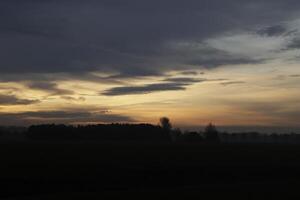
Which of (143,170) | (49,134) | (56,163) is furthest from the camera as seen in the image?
(49,134)

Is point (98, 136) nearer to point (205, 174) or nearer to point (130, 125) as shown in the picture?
point (130, 125)

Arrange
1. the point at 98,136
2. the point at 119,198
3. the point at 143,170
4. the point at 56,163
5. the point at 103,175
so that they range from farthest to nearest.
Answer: the point at 98,136, the point at 56,163, the point at 143,170, the point at 103,175, the point at 119,198

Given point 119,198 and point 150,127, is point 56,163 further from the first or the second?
point 150,127

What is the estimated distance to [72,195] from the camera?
1131 inches

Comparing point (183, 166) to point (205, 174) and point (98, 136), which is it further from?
point (98, 136)

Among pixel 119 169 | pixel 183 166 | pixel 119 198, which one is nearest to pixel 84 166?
pixel 119 169

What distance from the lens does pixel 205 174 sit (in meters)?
42.8

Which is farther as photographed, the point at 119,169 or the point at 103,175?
the point at 119,169

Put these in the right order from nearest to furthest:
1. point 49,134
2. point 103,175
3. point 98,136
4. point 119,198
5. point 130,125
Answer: point 119,198
point 103,175
point 49,134
point 98,136
point 130,125

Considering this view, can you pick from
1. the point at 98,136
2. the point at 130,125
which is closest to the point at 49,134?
the point at 98,136

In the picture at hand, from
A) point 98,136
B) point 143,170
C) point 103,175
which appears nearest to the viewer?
point 103,175

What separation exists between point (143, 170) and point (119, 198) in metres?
14.0

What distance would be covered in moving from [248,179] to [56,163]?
1500 cm

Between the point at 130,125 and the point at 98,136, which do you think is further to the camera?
the point at 130,125
